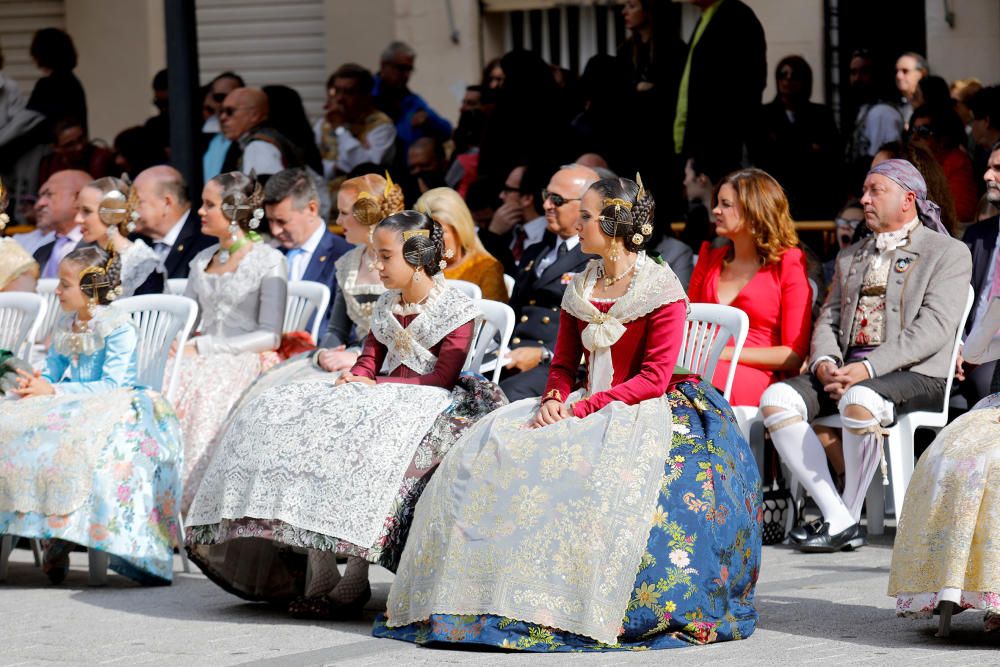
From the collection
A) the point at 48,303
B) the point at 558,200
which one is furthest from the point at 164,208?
the point at 558,200

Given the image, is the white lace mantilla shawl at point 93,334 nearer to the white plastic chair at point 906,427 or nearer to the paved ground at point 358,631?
the paved ground at point 358,631

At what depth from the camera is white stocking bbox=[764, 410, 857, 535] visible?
276 inches

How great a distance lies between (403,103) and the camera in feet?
38.2

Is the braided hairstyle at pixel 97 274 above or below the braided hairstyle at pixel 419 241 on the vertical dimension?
below

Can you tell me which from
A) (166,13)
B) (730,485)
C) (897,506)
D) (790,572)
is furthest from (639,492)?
(166,13)

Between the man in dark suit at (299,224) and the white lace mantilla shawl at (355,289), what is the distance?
1.01 m

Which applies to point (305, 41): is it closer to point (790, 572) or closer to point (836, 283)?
point (836, 283)

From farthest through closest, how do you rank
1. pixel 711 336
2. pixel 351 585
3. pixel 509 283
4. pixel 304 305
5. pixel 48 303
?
1. pixel 48 303
2. pixel 509 283
3. pixel 304 305
4. pixel 711 336
5. pixel 351 585

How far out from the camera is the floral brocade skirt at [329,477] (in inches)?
223

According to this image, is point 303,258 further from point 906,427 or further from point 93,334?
point 906,427

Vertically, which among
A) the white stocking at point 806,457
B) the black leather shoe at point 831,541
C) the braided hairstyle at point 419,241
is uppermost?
the braided hairstyle at point 419,241

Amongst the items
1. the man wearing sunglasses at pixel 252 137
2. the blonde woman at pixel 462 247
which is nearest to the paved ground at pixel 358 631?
the blonde woman at pixel 462 247

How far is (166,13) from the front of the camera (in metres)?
9.38

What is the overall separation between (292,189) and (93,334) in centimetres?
186
